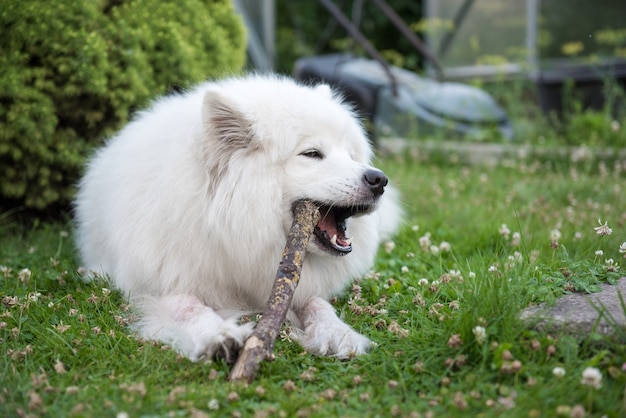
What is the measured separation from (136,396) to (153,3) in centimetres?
327

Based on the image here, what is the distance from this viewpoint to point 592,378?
6.27 feet

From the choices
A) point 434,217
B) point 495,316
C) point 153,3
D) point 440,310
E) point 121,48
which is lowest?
point 434,217

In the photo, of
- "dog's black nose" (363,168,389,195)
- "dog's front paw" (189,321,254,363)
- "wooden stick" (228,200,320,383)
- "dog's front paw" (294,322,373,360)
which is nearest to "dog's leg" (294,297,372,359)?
"dog's front paw" (294,322,373,360)

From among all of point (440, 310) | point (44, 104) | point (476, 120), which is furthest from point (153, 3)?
point (476, 120)

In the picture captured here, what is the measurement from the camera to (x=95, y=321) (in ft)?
8.90

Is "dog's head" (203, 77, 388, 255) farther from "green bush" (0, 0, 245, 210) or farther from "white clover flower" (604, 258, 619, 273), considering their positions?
"green bush" (0, 0, 245, 210)

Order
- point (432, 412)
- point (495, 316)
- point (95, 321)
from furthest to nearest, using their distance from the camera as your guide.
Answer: point (95, 321)
point (495, 316)
point (432, 412)

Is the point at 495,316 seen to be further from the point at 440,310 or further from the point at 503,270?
the point at 440,310

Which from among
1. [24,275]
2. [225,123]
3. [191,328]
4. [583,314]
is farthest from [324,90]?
[24,275]

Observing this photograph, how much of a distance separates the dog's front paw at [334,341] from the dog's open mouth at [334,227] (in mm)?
353

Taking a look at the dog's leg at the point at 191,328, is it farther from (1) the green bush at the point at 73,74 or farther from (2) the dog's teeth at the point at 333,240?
(1) the green bush at the point at 73,74

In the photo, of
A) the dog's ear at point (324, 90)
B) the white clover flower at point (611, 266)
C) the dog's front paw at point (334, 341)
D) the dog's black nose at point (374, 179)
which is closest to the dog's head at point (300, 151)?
the dog's black nose at point (374, 179)

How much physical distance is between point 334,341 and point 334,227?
59cm

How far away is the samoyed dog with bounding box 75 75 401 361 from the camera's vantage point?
2.70 meters
